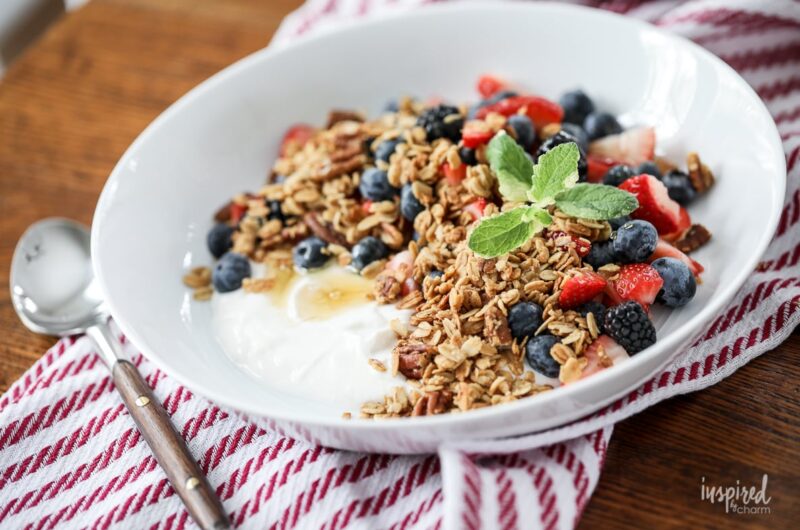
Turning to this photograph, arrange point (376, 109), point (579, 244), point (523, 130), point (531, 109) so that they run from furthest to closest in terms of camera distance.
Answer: point (376, 109)
point (531, 109)
point (523, 130)
point (579, 244)

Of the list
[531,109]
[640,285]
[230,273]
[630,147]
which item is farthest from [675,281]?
[230,273]

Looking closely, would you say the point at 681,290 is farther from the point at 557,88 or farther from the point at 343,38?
the point at 343,38

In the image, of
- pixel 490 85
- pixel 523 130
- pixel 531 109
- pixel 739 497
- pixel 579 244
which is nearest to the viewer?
pixel 739 497

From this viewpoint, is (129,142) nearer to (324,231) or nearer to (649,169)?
(324,231)

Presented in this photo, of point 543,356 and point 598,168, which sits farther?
point 598,168

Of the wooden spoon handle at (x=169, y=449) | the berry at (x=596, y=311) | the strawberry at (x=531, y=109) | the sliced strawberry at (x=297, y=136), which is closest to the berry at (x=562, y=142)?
the strawberry at (x=531, y=109)
